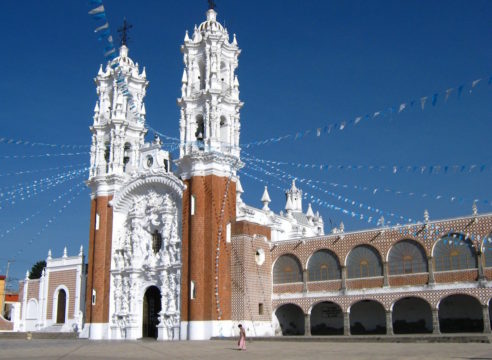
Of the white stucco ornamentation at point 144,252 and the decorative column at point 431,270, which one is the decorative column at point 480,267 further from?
the white stucco ornamentation at point 144,252

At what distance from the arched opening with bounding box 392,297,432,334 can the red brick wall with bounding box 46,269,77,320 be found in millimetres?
23805

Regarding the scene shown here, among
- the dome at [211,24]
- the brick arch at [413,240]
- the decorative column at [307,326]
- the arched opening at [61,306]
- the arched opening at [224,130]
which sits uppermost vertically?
the dome at [211,24]

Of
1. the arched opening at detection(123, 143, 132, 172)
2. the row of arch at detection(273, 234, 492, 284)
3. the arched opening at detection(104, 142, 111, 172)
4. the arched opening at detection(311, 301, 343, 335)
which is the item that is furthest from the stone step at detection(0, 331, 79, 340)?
the arched opening at detection(311, 301, 343, 335)

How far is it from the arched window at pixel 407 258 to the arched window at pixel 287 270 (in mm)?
5876

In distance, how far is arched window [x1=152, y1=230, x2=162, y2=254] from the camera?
3819cm

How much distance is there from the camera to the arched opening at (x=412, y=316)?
32906 mm

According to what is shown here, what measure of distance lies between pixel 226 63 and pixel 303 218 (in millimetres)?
22534

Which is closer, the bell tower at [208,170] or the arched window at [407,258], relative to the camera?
the arched window at [407,258]

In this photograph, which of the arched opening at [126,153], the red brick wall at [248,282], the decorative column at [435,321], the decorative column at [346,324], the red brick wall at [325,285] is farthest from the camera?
the arched opening at [126,153]

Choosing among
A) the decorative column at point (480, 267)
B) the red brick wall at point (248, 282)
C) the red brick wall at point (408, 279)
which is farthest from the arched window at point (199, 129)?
the decorative column at point (480, 267)

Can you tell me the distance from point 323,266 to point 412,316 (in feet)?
19.1

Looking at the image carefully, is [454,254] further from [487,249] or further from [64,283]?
[64,283]

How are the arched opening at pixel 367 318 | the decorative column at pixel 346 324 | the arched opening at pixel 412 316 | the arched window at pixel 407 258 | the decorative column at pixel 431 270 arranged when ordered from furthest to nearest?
the arched opening at pixel 367 318
the arched opening at pixel 412 316
the decorative column at pixel 346 324
the arched window at pixel 407 258
the decorative column at pixel 431 270

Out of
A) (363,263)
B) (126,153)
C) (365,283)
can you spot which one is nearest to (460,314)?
(365,283)
